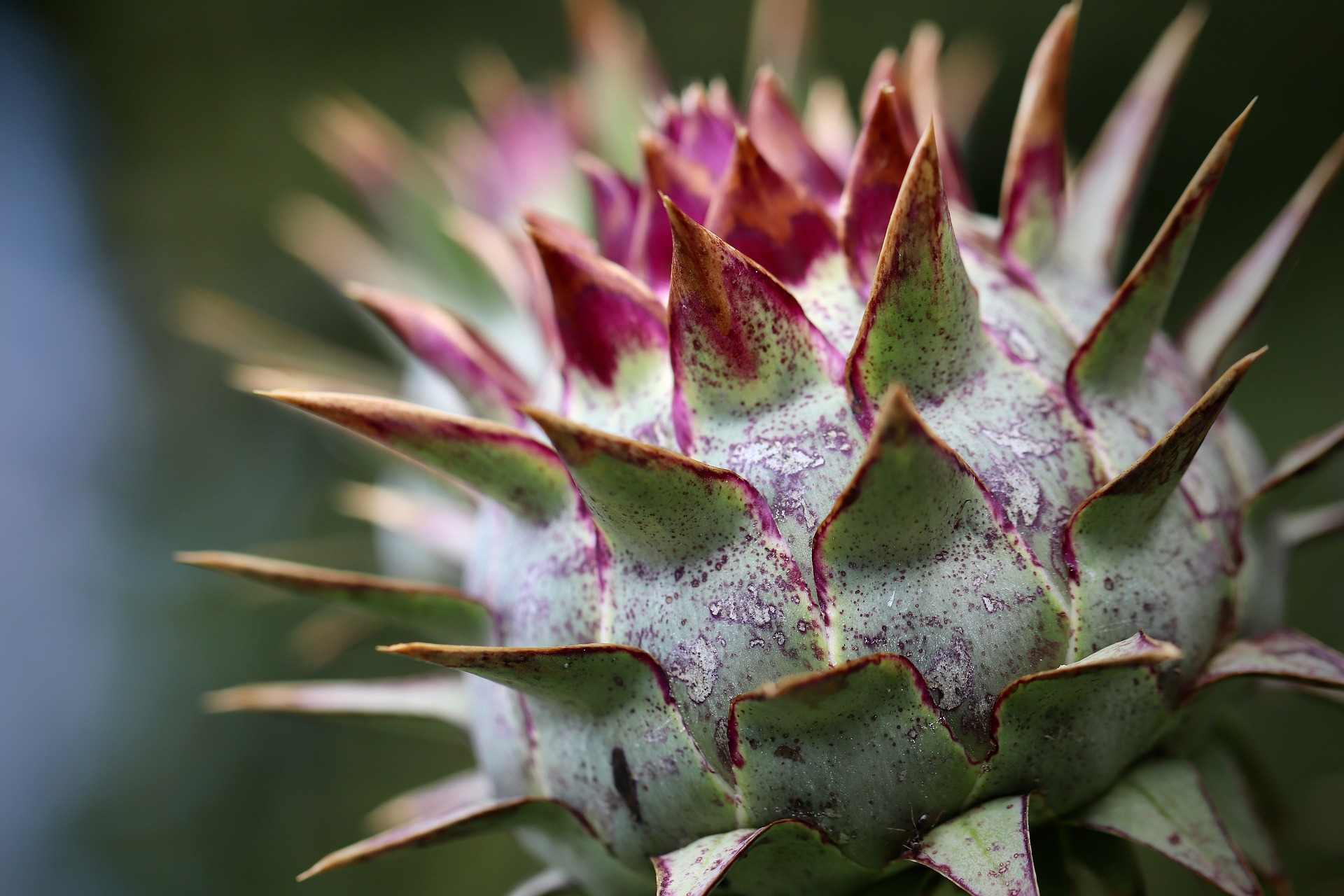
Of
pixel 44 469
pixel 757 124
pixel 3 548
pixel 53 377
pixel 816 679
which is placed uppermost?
pixel 53 377

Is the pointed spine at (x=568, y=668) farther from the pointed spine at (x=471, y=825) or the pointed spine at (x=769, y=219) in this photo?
the pointed spine at (x=769, y=219)

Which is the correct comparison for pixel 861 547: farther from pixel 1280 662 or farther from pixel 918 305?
pixel 1280 662

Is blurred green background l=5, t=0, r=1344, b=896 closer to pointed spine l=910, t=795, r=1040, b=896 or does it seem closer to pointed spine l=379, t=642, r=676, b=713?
pointed spine l=379, t=642, r=676, b=713

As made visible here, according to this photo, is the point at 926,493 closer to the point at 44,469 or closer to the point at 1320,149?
the point at 1320,149


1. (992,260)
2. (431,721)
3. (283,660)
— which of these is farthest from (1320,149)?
(283,660)

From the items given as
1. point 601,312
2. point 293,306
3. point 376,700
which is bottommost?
point 376,700

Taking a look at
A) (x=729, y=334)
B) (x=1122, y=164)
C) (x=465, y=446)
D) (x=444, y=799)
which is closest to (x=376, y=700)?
(x=444, y=799)

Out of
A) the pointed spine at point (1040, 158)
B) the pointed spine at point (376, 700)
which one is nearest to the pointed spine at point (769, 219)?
the pointed spine at point (1040, 158)
